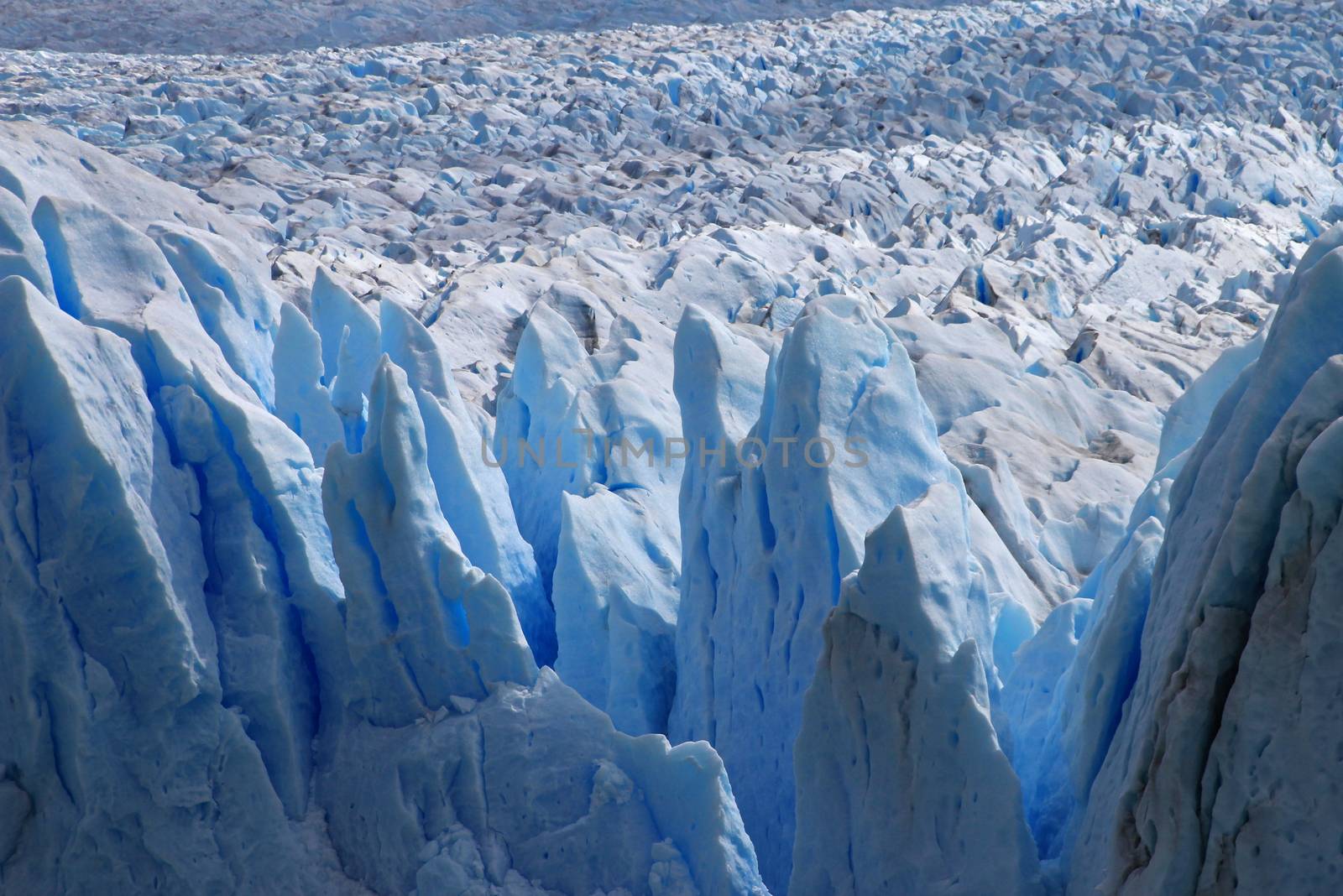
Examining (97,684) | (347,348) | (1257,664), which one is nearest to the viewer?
(1257,664)

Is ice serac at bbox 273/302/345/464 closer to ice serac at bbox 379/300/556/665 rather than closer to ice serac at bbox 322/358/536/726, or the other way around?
Answer: ice serac at bbox 379/300/556/665

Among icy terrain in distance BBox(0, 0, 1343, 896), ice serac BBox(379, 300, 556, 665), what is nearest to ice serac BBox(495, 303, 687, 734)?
icy terrain in distance BBox(0, 0, 1343, 896)

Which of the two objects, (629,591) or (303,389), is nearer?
(629,591)

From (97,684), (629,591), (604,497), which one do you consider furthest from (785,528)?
(97,684)

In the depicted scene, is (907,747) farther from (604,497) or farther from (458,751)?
(604,497)

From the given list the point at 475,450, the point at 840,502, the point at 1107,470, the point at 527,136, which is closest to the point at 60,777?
the point at 475,450

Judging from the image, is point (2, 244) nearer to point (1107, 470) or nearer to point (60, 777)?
point (60, 777)

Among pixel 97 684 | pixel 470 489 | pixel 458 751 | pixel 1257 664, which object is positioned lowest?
pixel 458 751
